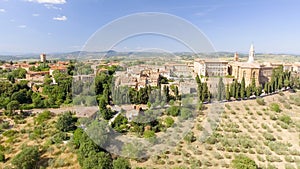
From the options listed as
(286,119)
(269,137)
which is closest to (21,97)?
(269,137)

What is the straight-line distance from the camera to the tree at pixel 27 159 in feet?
18.1

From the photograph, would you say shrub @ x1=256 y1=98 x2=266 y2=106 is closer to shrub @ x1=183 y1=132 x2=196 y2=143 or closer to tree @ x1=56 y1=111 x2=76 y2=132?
shrub @ x1=183 y1=132 x2=196 y2=143

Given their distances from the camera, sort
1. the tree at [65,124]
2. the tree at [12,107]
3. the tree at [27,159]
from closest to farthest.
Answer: the tree at [27,159] → the tree at [65,124] → the tree at [12,107]

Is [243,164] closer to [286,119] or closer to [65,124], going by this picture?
[286,119]

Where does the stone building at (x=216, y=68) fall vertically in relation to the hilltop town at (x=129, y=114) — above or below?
above

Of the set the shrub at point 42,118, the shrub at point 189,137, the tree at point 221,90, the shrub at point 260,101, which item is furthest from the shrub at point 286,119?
the shrub at point 42,118

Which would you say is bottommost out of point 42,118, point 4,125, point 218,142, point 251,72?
point 218,142

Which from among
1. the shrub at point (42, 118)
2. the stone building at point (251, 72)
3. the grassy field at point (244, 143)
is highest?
the stone building at point (251, 72)

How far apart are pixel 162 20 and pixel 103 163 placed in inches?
151

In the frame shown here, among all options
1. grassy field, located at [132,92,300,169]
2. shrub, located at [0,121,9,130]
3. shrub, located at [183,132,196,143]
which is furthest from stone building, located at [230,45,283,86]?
shrub, located at [0,121,9,130]

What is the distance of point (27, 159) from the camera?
5.65 m

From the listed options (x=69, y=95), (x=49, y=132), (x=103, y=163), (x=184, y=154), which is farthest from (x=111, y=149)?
(x=69, y=95)

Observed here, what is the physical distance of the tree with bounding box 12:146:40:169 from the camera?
217 inches

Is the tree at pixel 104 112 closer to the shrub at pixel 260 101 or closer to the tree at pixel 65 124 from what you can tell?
the tree at pixel 65 124
